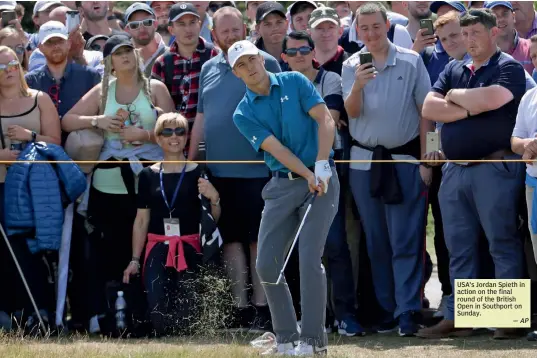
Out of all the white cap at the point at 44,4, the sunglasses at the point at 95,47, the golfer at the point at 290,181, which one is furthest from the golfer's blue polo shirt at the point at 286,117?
the white cap at the point at 44,4

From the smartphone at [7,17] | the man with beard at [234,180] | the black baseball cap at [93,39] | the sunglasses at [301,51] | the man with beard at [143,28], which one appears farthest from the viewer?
the smartphone at [7,17]

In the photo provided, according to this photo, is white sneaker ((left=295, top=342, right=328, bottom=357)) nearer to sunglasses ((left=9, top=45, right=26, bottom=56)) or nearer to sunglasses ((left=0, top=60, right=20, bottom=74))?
sunglasses ((left=0, top=60, right=20, bottom=74))

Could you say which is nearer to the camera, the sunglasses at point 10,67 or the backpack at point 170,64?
the sunglasses at point 10,67

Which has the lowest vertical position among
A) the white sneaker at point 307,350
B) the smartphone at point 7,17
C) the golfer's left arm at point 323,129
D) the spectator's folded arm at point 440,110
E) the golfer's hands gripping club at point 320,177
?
the white sneaker at point 307,350

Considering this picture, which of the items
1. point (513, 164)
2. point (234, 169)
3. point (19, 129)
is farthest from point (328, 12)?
point (19, 129)

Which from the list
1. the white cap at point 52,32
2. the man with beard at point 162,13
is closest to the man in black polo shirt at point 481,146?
the white cap at point 52,32

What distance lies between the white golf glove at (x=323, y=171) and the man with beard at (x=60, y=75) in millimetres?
3291

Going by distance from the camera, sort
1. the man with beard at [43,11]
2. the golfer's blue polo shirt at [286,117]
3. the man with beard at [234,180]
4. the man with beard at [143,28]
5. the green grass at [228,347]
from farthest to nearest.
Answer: the man with beard at [43,11]
the man with beard at [143,28]
the man with beard at [234,180]
the golfer's blue polo shirt at [286,117]
the green grass at [228,347]

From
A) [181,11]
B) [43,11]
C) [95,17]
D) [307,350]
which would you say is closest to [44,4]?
[43,11]

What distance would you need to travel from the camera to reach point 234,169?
967 centimetres

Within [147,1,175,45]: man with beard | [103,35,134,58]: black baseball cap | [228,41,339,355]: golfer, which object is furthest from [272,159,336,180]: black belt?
[147,1,175,45]: man with beard

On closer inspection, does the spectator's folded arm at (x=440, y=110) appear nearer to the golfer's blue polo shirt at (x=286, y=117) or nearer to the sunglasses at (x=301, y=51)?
the sunglasses at (x=301, y=51)

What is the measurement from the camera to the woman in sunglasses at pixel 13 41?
10539 mm

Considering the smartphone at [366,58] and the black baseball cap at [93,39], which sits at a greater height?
the black baseball cap at [93,39]
